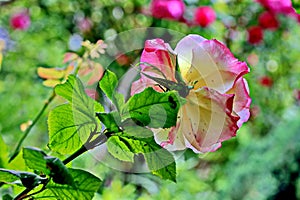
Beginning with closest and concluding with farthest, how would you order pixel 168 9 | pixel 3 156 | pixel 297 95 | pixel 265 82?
1. pixel 3 156
2. pixel 168 9
3. pixel 265 82
4. pixel 297 95

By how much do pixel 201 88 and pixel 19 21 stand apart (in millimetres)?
1440

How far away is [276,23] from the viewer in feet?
5.76

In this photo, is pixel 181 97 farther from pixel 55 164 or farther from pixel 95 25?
pixel 95 25

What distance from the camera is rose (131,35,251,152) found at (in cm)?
24

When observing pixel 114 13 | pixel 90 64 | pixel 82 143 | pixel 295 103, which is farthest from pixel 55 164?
pixel 295 103

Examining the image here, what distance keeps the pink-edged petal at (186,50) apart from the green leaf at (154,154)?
0.14ft

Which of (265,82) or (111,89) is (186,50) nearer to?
(111,89)

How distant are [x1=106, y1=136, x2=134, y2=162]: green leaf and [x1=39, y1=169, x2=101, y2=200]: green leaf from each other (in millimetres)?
16

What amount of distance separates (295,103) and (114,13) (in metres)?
1.03

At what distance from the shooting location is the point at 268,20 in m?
1.75

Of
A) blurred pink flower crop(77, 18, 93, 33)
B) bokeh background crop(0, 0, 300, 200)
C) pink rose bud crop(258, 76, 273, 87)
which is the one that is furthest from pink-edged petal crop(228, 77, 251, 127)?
pink rose bud crop(258, 76, 273, 87)

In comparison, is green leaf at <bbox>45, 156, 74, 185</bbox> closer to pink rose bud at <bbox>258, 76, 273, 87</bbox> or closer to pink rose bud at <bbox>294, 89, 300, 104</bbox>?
pink rose bud at <bbox>258, 76, 273, 87</bbox>

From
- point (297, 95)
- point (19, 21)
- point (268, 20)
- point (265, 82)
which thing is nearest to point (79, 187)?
point (19, 21)

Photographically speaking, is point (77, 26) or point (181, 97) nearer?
point (181, 97)
